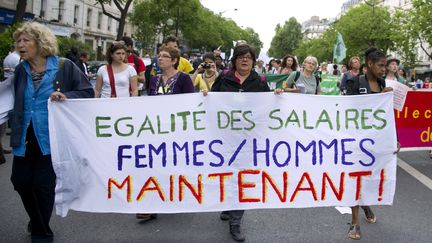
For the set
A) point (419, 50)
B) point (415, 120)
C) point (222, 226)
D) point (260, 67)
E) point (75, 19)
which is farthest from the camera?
point (419, 50)

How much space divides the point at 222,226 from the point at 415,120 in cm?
436

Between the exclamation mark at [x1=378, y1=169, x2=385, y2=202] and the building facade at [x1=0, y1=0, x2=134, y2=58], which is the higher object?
the building facade at [x1=0, y1=0, x2=134, y2=58]

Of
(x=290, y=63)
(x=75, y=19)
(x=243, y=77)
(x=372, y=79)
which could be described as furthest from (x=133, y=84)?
(x=75, y=19)

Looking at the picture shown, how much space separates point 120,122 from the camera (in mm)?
4348

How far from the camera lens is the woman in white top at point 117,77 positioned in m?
6.02

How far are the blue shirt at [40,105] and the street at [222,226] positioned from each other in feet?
3.23

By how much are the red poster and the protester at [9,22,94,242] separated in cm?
558

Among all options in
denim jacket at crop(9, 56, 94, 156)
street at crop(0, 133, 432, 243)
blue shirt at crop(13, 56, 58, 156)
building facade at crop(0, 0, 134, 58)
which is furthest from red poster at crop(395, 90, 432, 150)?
building facade at crop(0, 0, 134, 58)

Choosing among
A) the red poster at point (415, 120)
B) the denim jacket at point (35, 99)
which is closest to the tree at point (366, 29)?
the red poster at point (415, 120)

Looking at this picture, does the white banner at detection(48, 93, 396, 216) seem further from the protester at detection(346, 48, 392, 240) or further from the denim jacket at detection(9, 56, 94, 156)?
the protester at detection(346, 48, 392, 240)

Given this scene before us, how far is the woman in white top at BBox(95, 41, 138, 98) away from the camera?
6.02 meters

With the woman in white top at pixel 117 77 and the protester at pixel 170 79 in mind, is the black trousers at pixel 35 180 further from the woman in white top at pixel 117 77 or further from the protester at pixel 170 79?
the woman in white top at pixel 117 77

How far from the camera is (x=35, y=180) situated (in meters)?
4.06

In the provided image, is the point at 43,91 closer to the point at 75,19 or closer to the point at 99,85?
the point at 99,85
